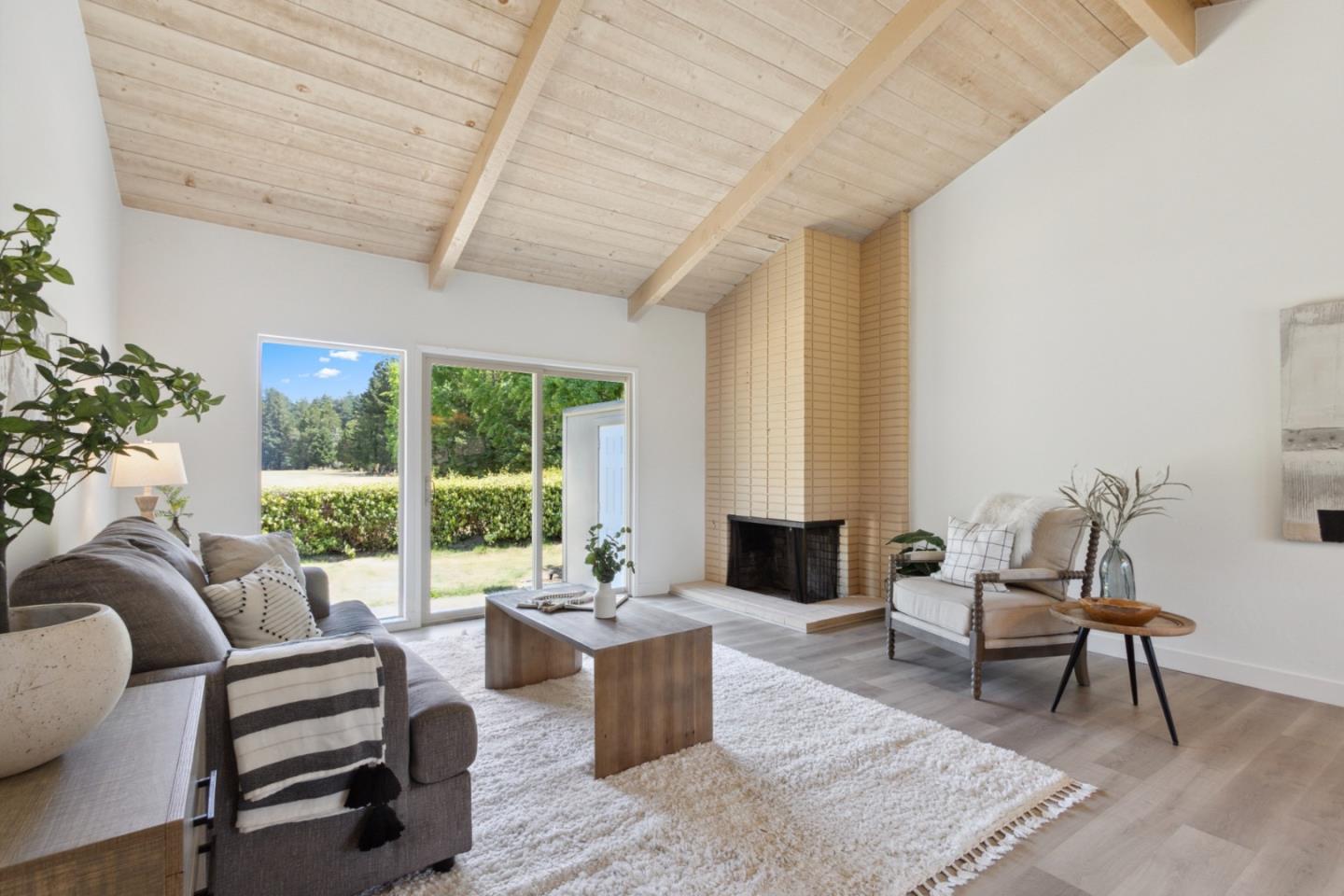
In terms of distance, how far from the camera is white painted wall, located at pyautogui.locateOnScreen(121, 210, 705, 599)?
3.74 m

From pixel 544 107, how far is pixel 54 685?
341cm

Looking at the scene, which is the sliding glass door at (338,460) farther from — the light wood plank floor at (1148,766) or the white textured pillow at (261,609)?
the light wood plank floor at (1148,766)

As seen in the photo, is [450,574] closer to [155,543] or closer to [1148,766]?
[155,543]

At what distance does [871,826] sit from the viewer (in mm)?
2051

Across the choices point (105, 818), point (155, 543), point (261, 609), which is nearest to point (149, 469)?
point (155, 543)

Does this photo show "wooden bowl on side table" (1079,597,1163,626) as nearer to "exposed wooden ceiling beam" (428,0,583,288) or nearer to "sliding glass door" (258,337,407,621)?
"exposed wooden ceiling beam" (428,0,583,288)

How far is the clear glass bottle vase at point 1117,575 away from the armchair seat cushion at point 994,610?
329 millimetres

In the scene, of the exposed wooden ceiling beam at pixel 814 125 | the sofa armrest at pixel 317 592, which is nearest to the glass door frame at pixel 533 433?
the exposed wooden ceiling beam at pixel 814 125

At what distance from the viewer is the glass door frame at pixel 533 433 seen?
181 inches

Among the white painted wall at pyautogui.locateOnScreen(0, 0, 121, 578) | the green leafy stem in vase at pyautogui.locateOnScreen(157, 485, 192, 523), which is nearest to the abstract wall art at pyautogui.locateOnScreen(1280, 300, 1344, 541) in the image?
the white painted wall at pyautogui.locateOnScreen(0, 0, 121, 578)

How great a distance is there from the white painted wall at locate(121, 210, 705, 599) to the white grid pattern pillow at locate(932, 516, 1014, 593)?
2.60 meters

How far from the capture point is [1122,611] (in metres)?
2.73

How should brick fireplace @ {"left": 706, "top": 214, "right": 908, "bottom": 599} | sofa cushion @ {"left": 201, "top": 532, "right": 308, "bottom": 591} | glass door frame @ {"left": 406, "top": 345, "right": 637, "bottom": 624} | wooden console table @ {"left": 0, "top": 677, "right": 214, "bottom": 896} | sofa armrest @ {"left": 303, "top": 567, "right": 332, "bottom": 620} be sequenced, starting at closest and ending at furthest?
wooden console table @ {"left": 0, "top": 677, "right": 214, "bottom": 896} → sofa cushion @ {"left": 201, "top": 532, "right": 308, "bottom": 591} → sofa armrest @ {"left": 303, "top": 567, "right": 332, "bottom": 620} → glass door frame @ {"left": 406, "top": 345, "right": 637, "bottom": 624} → brick fireplace @ {"left": 706, "top": 214, "right": 908, "bottom": 599}

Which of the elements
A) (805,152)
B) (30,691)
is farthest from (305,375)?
(30,691)
